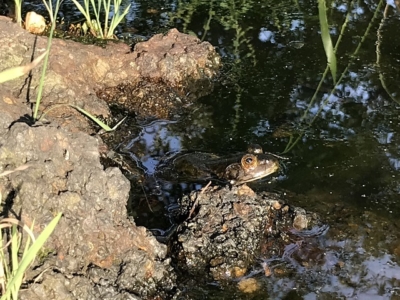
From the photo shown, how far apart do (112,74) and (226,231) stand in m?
1.91

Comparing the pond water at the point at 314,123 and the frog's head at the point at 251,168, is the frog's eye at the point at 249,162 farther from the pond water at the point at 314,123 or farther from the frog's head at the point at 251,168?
the pond water at the point at 314,123

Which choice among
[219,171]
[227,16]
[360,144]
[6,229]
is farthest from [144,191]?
[227,16]

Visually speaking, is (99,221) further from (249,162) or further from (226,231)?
(249,162)

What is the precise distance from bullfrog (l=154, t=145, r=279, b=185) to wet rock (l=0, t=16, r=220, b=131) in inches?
24.7

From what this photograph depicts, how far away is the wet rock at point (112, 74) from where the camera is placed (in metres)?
3.54

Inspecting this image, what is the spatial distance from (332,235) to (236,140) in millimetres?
1095

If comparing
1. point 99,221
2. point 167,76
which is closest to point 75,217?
point 99,221

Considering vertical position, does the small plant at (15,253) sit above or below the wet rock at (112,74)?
above

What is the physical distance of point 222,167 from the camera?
11.3ft

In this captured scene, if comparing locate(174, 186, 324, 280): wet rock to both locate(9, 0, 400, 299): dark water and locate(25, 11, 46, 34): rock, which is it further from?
locate(25, 11, 46, 34): rock

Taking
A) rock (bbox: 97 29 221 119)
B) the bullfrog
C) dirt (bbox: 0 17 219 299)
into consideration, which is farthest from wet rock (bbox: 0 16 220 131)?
dirt (bbox: 0 17 219 299)

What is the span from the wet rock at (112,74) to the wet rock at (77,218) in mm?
988

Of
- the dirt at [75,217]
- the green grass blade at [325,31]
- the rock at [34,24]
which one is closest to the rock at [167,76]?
the rock at [34,24]

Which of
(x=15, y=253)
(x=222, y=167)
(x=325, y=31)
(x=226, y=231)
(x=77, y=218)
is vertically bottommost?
(x=222, y=167)
